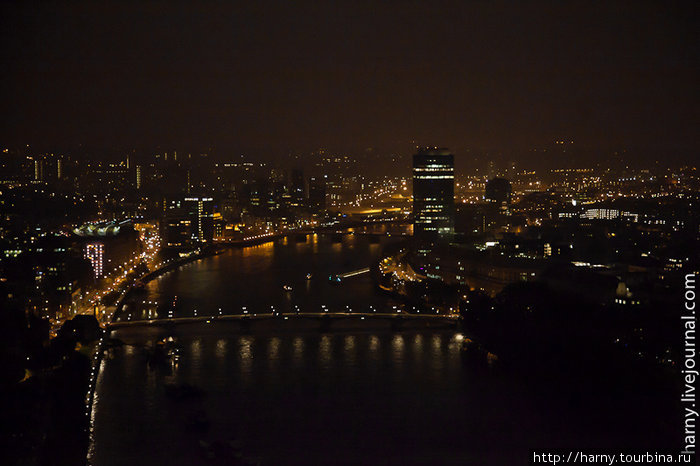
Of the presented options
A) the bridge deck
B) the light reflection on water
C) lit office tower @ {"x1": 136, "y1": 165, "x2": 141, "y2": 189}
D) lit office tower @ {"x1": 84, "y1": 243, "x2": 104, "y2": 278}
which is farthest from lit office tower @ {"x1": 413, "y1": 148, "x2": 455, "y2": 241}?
lit office tower @ {"x1": 136, "y1": 165, "x2": 141, "y2": 189}

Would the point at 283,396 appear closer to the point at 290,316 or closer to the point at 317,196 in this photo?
the point at 290,316

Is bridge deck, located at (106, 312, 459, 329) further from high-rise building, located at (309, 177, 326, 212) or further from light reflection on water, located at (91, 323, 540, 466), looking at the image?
high-rise building, located at (309, 177, 326, 212)

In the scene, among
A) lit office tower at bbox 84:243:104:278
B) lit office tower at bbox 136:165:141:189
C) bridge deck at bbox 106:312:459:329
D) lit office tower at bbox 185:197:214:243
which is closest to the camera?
bridge deck at bbox 106:312:459:329

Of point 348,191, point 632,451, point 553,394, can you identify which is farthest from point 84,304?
point 348,191

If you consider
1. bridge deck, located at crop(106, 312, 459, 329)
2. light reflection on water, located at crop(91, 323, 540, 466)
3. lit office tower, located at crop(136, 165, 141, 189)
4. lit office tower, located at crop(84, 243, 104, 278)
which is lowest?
light reflection on water, located at crop(91, 323, 540, 466)

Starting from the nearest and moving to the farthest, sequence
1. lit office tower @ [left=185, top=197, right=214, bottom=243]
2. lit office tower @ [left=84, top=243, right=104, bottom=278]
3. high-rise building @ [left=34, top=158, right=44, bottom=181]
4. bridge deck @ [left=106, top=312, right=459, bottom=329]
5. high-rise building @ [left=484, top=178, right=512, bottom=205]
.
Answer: bridge deck @ [left=106, top=312, right=459, bottom=329]
lit office tower @ [left=84, top=243, right=104, bottom=278]
lit office tower @ [left=185, top=197, right=214, bottom=243]
high-rise building @ [left=34, top=158, right=44, bottom=181]
high-rise building @ [left=484, top=178, right=512, bottom=205]

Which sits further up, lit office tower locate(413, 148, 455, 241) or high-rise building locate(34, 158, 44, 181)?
high-rise building locate(34, 158, 44, 181)
